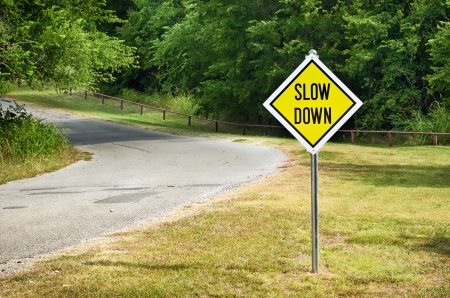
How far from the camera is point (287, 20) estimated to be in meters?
40.4

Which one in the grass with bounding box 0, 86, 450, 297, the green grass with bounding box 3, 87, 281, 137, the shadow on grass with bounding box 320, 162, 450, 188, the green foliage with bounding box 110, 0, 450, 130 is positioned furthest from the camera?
the green grass with bounding box 3, 87, 281, 137

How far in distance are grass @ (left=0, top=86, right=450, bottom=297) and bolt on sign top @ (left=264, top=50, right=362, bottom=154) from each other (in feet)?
4.78

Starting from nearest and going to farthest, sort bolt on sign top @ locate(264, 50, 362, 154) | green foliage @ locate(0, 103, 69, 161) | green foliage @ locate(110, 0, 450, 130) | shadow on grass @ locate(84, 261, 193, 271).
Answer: bolt on sign top @ locate(264, 50, 362, 154) < shadow on grass @ locate(84, 261, 193, 271) < green foliage @ locate(0, 103, 69, 161) < green foliage @ locate(110, 0, 450, 130)

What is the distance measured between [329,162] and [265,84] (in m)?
20.1

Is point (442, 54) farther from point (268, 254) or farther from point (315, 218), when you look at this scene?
point (315, 218)

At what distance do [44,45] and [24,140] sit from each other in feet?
10.9

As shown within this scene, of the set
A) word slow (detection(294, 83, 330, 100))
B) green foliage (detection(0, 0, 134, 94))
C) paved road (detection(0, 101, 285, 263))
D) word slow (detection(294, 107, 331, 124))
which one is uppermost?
green foliage (detection(0, 0, 134, 94))

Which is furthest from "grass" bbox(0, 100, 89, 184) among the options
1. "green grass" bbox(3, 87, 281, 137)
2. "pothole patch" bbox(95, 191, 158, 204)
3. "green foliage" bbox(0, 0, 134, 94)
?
"green grass" bbox(3, 87, 281, 137)

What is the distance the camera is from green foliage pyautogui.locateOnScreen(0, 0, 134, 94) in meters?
22.7

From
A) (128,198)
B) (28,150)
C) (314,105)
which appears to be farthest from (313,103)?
(28,150)

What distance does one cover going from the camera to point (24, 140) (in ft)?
77.6

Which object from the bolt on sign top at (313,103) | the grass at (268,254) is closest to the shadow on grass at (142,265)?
the grass at (268,254)

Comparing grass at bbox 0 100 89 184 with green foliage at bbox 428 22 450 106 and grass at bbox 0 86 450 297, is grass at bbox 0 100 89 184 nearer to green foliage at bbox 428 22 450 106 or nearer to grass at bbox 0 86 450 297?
grass at bbox 0 86 450 297

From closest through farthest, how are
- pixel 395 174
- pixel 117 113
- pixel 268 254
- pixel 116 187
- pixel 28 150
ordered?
pixel 268 254, pixel 116 187, pixel 395 174, pixel 28 150, pixel 117 113
